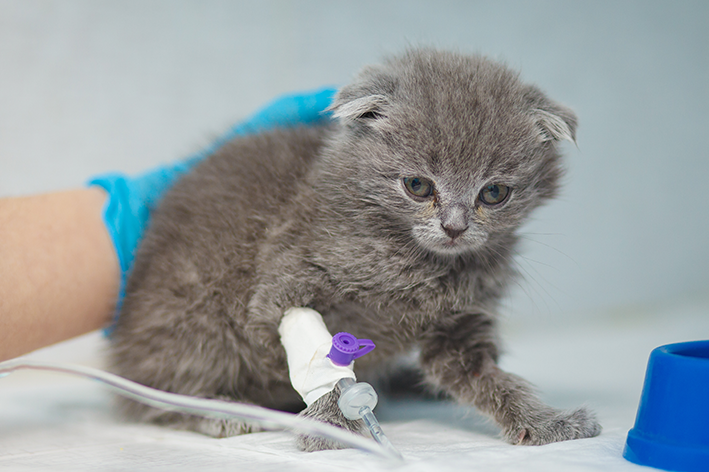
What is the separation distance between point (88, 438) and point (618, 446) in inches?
44.5

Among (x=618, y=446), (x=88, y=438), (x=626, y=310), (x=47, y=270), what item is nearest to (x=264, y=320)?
(x=88, y=438)

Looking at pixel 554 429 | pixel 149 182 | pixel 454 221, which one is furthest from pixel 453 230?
pixel 149 182

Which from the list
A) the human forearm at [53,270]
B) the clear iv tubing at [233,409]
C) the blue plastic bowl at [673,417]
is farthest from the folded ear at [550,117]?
the human forearm at [53,270]

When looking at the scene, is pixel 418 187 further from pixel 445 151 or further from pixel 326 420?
pixel 326 420

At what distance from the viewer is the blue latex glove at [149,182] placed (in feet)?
5.77

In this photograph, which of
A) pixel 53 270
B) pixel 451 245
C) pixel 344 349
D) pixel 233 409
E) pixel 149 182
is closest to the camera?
pixel 233 409

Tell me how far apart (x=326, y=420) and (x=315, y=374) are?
10cm

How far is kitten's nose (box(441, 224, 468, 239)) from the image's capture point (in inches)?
49.3

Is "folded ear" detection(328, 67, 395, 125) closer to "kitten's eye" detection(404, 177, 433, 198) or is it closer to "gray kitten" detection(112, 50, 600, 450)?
"gray kitten" detection(112, 50, 600, 450)

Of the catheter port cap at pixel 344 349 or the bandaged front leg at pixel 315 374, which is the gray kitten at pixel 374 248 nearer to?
the bandaged front leg at pixel 315 374

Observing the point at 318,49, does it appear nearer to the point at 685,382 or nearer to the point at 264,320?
the point at 264,320

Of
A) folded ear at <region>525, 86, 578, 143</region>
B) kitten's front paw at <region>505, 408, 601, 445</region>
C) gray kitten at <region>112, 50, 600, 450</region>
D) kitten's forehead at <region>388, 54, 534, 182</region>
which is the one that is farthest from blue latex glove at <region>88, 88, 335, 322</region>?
kitten's front paw at <region>505, 408, 601, 445</region>

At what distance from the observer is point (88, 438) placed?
1400mm

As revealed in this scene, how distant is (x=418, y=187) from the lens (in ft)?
4.30
